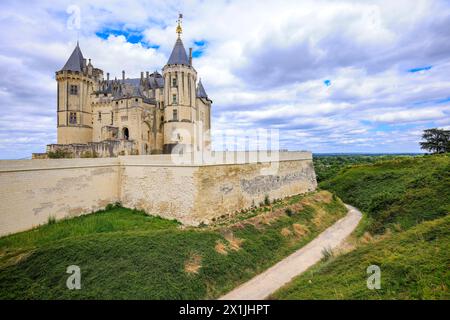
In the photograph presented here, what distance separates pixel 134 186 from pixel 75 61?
1748cm

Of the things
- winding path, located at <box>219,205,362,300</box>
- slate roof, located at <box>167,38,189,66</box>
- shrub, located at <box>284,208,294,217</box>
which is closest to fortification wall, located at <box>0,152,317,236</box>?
shrub, located at <box>284,208,294,217</box>

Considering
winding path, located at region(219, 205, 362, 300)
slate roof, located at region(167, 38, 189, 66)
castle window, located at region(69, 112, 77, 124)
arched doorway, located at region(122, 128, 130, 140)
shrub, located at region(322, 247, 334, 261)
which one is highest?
slate roof, located at region(167, 38, 189, 66)

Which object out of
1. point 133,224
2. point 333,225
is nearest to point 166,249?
point 133,224

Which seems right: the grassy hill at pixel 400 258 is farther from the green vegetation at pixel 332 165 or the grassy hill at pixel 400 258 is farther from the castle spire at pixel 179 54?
the castle spire at pixel 179 54

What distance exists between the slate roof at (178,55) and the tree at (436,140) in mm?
47854

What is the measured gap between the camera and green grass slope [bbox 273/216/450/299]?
6513 mm

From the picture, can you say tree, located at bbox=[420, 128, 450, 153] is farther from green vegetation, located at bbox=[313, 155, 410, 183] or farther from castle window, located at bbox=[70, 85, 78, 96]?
castle window, located at bbox=[70, 85, 78, 96]

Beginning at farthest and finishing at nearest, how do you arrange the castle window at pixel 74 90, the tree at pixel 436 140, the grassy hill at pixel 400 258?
the tree at pixel 436 140, the castle window at pixel 74 90, the grassy hill at pixel 400 258

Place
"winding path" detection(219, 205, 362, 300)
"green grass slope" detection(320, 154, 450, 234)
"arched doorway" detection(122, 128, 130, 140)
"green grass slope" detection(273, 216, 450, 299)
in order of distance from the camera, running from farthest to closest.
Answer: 1. "arched doorway" detection(122, 128, 130, 140)
2. "green grass slope" detection(320, 154, 450, 234)
3. "winding path" detection(219, 205, 362, 300)
4. "green grass slope" detection(273, 216, 450, 299)

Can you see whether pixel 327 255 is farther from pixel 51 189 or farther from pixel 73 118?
pixel 73 118

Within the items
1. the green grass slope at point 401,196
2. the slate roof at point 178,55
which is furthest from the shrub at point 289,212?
the slate roof at point 178,55

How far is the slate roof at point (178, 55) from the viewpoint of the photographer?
2300cm

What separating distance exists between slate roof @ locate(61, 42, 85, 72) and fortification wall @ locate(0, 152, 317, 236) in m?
14.1
